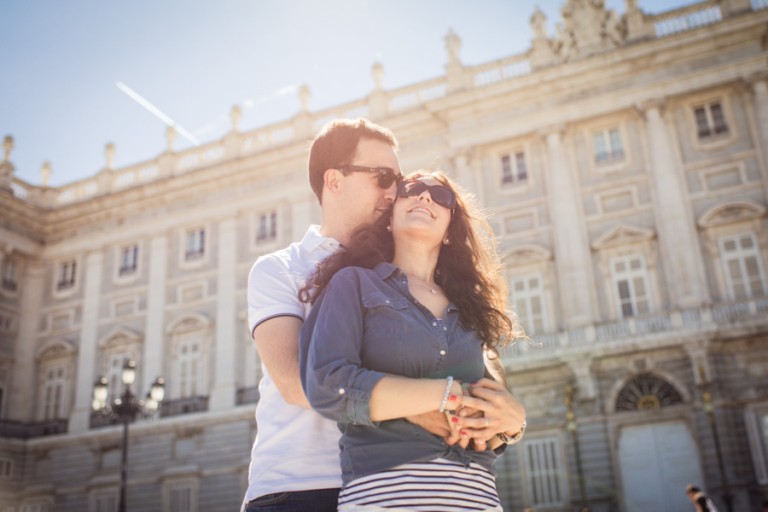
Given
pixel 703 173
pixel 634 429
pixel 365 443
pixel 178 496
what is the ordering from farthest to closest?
pixel 178 496
pixel 703 173
pixel 634 429
pixel 365 443

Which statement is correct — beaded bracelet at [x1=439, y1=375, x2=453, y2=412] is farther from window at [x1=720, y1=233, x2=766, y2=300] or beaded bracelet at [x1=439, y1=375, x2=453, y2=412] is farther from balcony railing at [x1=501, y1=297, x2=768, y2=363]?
window at [x1=720, y1=233, x2=766, y2=300]

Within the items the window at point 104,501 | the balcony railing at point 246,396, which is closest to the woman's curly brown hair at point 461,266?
the balcony railing at point 246,396

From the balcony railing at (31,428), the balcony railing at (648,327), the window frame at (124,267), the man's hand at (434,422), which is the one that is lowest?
the man's hand at (434,422)

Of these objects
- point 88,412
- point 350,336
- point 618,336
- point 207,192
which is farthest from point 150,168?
point 350,336

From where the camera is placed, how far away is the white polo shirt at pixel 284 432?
2260 millimetres

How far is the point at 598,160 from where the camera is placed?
1962cm

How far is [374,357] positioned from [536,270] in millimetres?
17751

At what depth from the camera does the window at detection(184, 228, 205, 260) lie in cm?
2412

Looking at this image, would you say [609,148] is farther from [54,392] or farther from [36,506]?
[36,506]

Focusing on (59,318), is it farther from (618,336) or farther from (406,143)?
(618,336)

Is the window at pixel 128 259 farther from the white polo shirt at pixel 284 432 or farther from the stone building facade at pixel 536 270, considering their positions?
the white polo shirt at pixel 284 432

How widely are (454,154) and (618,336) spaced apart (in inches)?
272

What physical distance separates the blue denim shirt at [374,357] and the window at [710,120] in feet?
61.0

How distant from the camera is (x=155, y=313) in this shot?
23859mm
